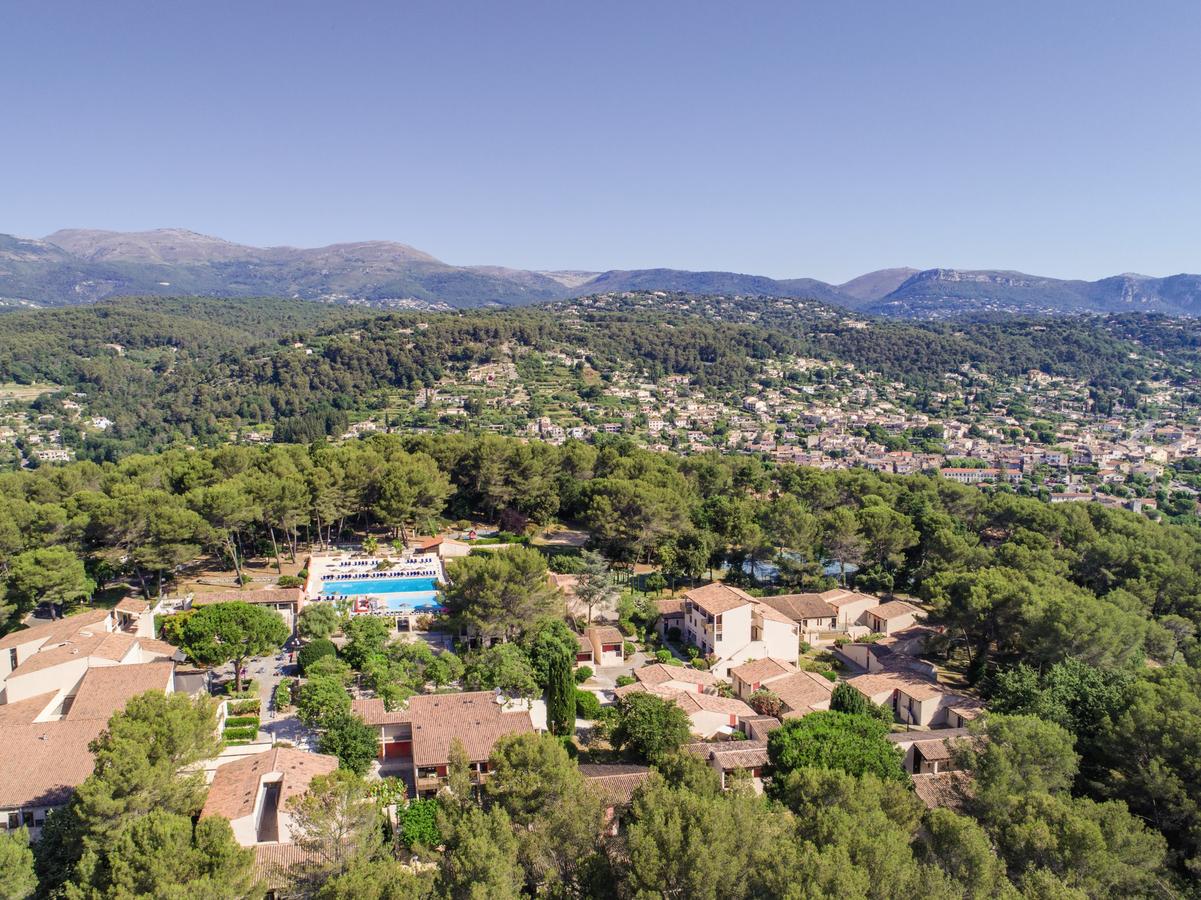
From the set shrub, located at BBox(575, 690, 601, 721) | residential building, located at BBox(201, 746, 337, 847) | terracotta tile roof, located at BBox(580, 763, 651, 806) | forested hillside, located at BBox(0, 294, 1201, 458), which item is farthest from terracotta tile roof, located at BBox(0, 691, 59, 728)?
forested hillside, located at BBox(0, 294, 1201, 458)

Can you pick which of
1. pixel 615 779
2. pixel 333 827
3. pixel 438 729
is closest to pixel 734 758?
pixel 615 779

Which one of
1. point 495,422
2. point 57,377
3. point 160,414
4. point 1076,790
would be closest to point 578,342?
point 495,422

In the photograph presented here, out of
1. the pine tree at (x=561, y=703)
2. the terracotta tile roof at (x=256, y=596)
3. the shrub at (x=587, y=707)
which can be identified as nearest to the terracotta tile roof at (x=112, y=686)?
the terracotta tile roof at (x=256, y=596)

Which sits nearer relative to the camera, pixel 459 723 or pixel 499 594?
pixel 459 723

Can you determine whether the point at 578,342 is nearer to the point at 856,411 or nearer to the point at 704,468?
the point at 856,411

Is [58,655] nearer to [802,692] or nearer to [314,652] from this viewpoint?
[314,652]

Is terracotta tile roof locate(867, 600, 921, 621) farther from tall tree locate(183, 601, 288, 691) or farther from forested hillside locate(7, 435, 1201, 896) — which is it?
tall tree locate(183, 601, 288, 691)
